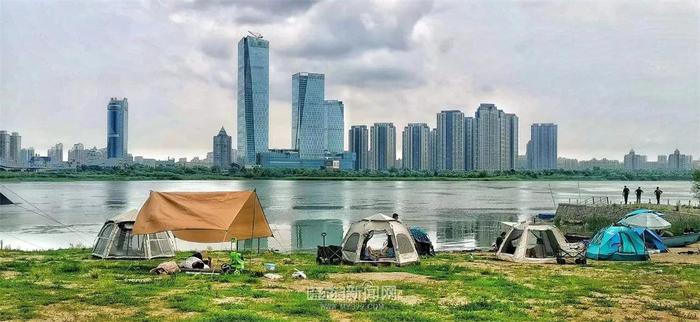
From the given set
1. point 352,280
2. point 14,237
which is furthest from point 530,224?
point 14,237

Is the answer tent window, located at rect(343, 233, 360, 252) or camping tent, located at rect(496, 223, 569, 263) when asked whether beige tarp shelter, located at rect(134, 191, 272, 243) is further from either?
camping tent, located at rect(496, 223, 569, 263)

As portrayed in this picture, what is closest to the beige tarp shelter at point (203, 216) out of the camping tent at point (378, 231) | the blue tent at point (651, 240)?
the camping tent at point (378, 231)

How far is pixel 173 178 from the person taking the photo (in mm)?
180125

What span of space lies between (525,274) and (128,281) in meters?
11.5

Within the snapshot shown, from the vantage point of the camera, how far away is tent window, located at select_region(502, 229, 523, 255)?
2409 centimetres

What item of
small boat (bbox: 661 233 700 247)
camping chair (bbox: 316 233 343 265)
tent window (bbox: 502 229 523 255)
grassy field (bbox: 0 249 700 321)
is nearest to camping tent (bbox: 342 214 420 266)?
camping chair (bbox: 316 233 343 265)

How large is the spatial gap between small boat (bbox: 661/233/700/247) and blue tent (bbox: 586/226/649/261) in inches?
Answer: 285

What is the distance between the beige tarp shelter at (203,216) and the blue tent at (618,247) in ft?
41.9

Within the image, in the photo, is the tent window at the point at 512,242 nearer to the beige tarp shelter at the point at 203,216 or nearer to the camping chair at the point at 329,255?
the camping chair at the point at 329,255

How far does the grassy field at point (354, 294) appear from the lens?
12508 mm

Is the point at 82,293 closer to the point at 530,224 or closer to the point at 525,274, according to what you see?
the point at 525,274

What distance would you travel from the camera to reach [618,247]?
77.4ft

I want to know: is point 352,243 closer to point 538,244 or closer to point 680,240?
point 538,244

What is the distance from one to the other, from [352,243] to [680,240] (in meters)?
19.3
